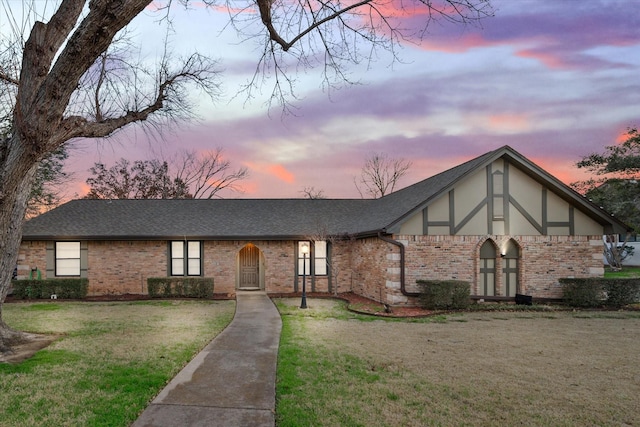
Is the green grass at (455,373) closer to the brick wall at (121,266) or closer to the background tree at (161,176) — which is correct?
the brick wall at (121,266)

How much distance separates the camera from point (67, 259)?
694 inches

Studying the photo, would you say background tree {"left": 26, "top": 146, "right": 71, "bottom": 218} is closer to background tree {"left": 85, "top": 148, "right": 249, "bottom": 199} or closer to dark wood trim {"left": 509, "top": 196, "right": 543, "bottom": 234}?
background tree {"left": 85, "top": 148, "right": 249, "bottom": 199}

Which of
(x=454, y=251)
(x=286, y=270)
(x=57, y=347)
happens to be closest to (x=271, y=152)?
(x=286, y=270)

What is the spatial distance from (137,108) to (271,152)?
16.9 metres

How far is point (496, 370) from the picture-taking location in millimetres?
6840

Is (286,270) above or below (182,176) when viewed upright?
below

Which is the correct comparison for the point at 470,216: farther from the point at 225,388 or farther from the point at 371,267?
the point at 225,388

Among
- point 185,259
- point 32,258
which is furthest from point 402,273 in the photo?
point 32,258

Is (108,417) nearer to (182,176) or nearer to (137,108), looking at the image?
(137,108)

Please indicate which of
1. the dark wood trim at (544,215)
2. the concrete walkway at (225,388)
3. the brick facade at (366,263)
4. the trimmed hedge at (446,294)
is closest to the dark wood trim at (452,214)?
the brick facade at (366,263)

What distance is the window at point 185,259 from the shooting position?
18.1 m

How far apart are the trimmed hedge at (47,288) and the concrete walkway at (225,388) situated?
1042 cm

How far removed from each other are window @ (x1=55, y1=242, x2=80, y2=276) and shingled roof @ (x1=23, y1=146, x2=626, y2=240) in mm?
612

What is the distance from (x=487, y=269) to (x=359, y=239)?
548cm
